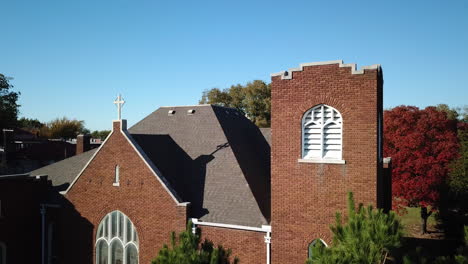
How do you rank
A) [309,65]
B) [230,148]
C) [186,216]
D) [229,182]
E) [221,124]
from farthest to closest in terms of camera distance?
[221,124] < [230,148] < [229,182] < [186,216] < [309,65]

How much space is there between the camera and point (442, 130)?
3244 centimetres

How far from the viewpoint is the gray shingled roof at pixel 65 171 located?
2094cm

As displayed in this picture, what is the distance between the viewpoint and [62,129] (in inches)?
3708

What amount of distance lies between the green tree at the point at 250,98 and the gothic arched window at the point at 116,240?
3150 cm

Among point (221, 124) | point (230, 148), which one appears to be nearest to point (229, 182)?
point (230, 148)

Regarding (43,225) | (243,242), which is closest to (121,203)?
(43,225)

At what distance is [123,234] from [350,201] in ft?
36.9

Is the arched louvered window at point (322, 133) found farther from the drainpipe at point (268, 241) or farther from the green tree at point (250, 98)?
the green tree at point (250, 98)

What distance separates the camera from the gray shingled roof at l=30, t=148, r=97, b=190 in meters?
20.9

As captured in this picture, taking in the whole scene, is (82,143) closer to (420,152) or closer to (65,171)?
(65,171)

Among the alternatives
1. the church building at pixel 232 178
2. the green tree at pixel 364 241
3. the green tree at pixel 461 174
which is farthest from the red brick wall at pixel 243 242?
the green tree at pixel 461 174

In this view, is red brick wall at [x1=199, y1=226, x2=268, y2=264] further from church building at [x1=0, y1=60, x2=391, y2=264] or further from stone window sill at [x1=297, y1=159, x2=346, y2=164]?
stone window sill at [x1=297, y1=159, x2=346, y2=164]

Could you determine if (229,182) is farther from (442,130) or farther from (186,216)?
(442,130)

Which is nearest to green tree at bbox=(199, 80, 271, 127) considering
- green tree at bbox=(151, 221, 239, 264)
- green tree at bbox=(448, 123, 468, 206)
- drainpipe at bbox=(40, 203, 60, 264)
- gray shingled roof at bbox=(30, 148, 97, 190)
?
green tree at bbox=(448, 123, 468, 206)
